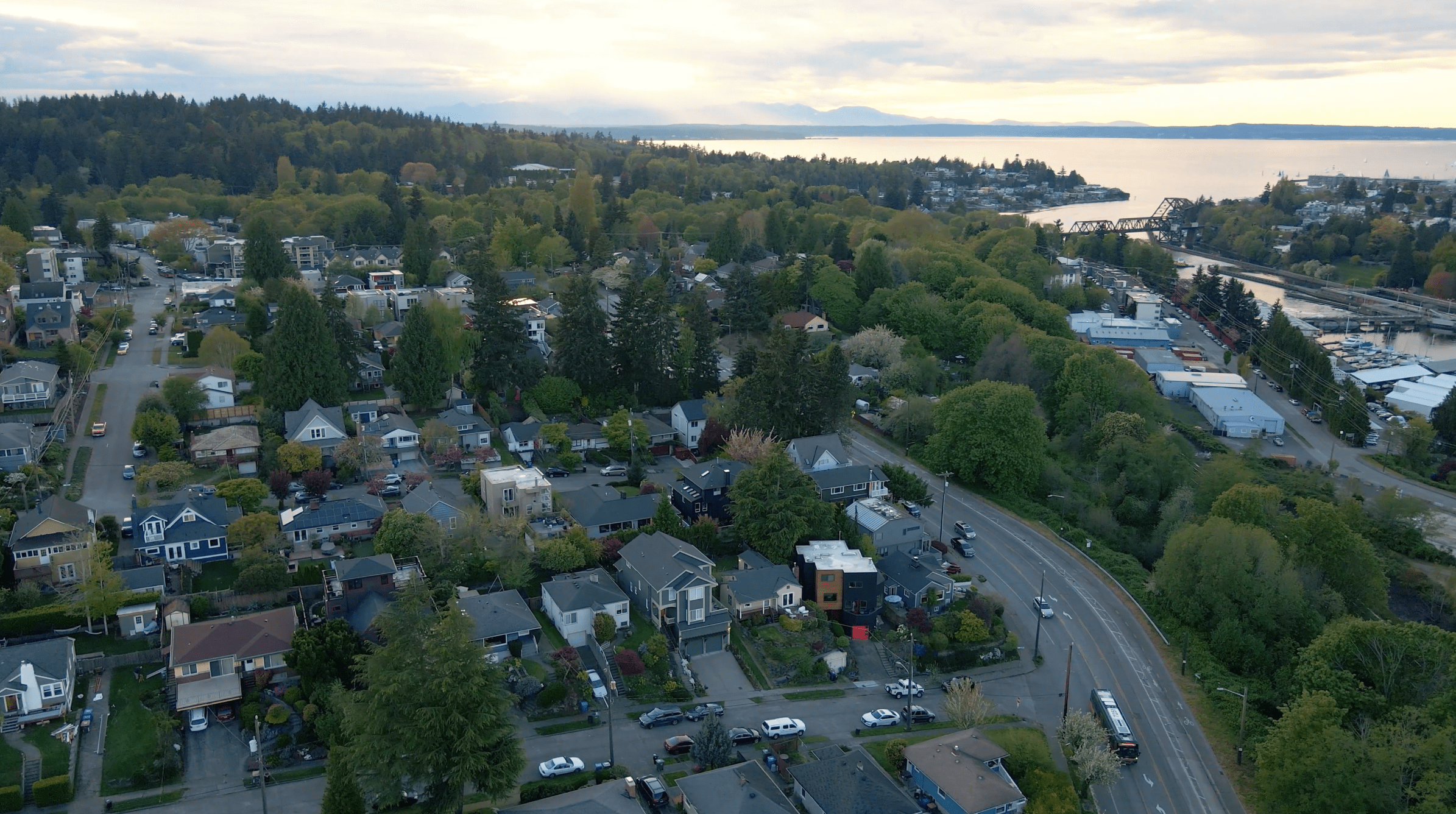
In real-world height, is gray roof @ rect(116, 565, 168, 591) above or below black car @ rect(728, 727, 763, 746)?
above

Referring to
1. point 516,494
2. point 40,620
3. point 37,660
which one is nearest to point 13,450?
point 40,620

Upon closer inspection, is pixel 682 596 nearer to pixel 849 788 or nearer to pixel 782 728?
pixel 782 728

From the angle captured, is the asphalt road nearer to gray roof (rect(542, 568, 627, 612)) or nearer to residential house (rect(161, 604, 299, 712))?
residential house (rect(161, 604, 299, 712))

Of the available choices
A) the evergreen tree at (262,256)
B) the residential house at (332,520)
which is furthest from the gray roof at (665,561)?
the evergreen tree at (262,256)

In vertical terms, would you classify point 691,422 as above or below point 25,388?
below

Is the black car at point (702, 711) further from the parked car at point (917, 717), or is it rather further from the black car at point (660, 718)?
the parked car at point (917, 717)

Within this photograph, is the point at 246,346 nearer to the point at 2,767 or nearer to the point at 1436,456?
the point at 2,767

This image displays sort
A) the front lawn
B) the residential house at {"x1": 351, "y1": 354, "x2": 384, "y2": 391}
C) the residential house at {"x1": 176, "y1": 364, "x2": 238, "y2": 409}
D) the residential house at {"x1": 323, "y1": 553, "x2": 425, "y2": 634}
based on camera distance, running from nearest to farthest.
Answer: the front lawn < the residential house at {"x1": 323, "y1": 553, "x2": 425, "y2": 634} < the residential house at {"x1": 176, "y1": 364, "x2": 238, "y2": 409} < the residential house at {"x1": 351, "y1": 354, "x2": 384, "y2": 391}

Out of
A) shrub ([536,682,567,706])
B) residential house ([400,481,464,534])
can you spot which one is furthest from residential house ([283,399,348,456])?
shrub ([536,682,567,706])
